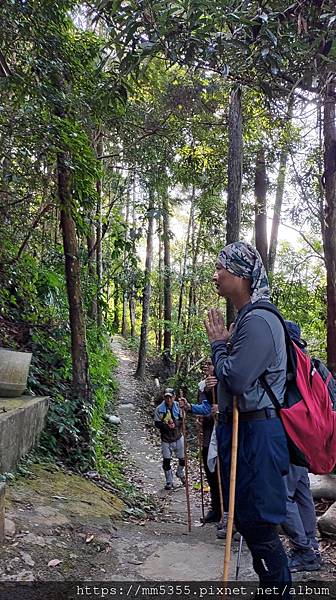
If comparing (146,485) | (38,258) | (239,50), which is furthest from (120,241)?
(239,50)

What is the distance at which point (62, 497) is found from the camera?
485cm

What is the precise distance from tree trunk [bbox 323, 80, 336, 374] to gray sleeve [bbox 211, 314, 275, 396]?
5044 mm

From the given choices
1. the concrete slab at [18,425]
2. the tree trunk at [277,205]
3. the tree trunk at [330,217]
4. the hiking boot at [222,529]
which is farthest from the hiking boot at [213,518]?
the tree trunk at [277,205]

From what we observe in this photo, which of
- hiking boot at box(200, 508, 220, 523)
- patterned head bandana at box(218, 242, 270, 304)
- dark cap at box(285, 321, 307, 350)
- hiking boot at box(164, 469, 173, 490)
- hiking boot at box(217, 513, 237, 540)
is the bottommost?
hiking boot at box(164, 469, 173, 490)

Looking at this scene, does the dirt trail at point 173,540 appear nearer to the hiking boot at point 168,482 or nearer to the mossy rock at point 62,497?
the hiking boot at point 168,482

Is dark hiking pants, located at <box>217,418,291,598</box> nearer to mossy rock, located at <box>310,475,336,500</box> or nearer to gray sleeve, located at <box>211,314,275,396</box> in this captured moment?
gray sleeve, located at <box>211,314,275,396</box>

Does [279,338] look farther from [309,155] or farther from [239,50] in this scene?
[309,155]

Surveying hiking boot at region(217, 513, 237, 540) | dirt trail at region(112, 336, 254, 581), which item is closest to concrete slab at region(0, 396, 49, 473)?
dirt trail at region(112, 336, 254, 581)

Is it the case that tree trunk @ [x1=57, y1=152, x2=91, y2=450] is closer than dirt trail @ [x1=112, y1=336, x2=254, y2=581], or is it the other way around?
dirt trail @ [x1=112, y1=336, x2=254, y2=581]

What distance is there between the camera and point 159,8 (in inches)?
127

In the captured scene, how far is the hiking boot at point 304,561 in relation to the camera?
138 inches

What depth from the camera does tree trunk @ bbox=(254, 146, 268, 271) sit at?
11969mm

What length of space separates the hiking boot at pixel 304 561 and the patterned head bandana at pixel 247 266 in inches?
83.1

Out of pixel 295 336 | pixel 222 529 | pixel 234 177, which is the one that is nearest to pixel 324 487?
pixel 222 529
